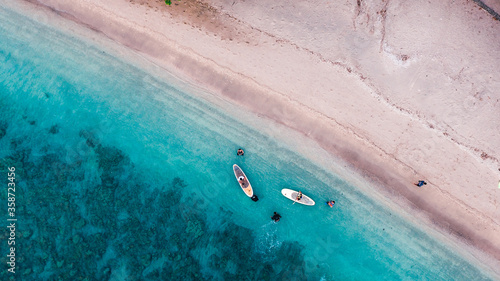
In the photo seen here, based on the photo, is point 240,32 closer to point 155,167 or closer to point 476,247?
point 155,167

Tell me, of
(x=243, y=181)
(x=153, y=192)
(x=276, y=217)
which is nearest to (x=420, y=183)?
(x=276, y=217)

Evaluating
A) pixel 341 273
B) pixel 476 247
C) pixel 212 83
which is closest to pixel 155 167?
pixel 212 83

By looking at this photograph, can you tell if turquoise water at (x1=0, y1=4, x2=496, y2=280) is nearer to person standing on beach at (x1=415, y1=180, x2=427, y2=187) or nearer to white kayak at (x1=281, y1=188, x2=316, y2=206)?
white kayak at (x1=281, y1=188, x2=316, y2=206)

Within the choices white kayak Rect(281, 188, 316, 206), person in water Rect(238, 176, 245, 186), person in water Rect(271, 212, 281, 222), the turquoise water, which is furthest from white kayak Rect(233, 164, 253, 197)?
white kayak Rect(281, 188, 316, 206)

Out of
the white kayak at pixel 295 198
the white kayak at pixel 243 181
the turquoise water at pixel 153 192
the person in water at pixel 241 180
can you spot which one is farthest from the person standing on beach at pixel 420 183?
the person in water at pixel 241 180

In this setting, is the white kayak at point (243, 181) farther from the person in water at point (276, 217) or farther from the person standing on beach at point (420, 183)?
the person standing on beach at point (420, 183)

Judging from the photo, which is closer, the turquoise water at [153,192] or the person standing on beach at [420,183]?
the person standing on beach at [420,183]
